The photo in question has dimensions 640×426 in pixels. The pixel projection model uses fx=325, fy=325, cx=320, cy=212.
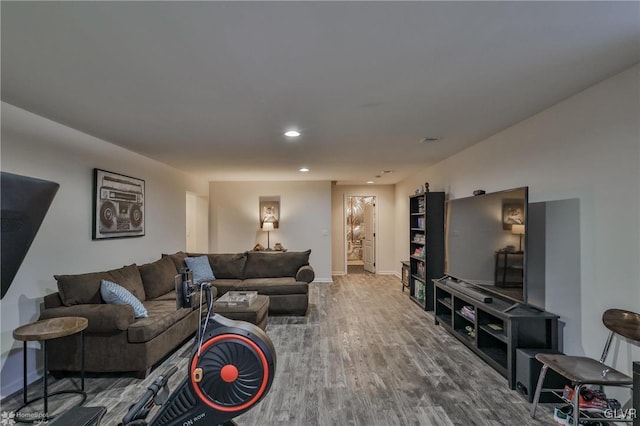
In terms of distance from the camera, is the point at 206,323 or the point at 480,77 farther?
the point at 480,77

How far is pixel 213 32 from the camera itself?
1.61 metres

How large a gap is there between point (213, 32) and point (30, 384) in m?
3.25

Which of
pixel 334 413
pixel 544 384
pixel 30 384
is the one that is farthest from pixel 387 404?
pixel 30 384

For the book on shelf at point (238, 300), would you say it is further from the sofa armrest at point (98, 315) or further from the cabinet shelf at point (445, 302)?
the cabinet shelf at point (445, 302)

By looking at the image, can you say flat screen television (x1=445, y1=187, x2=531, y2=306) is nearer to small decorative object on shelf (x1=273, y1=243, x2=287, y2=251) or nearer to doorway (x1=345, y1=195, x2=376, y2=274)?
small decorative object on shelf (x1=273, y1=243, x2=287, y2=251)

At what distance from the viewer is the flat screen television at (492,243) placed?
2.83 m

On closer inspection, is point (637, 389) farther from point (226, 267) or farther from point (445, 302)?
point (226, 267)

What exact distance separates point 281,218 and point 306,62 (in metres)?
5.92

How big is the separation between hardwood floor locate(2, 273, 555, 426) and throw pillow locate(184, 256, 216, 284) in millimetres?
1388

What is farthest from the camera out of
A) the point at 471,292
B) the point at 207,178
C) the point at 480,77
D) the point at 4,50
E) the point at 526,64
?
the point at 207,178

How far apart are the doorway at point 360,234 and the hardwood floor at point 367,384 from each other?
461cm

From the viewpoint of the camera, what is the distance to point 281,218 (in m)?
→ 7.70

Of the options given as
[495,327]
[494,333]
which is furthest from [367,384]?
[495,327]

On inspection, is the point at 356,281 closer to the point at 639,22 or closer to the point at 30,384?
the point at 30,384
